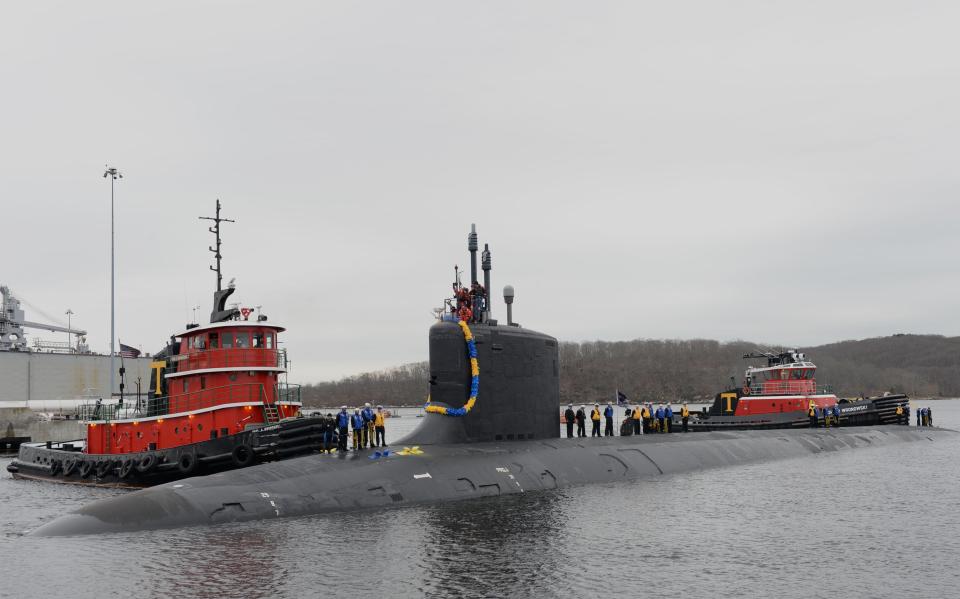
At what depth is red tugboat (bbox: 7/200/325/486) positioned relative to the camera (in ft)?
80.2

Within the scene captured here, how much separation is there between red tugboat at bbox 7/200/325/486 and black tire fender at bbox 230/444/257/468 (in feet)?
0.09

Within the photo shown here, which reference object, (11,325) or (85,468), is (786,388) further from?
(11,325)

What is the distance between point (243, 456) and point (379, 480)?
25.3 ft

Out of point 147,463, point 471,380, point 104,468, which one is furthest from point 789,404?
point 104,468

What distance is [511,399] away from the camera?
71.4ft

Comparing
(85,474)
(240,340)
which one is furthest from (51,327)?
(240,340)

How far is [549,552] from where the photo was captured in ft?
47.6

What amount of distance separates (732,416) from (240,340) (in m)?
27.3

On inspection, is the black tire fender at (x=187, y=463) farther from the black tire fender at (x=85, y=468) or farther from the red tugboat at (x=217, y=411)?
the black tire fender at (x=85, y=468)

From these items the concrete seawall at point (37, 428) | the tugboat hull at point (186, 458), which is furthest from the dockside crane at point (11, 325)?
the tugboat hull at point (186, 458)

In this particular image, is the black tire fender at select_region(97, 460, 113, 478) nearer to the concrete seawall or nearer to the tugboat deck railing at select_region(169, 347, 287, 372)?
the tugboat deck railing at select_region(169, 347, 287, 372)

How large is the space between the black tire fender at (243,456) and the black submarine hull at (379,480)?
509 cm

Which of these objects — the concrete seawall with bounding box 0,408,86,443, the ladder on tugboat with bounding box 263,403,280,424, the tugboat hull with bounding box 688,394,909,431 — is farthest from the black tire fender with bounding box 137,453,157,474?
the concrete seawall with bounding box 0,408,86,443

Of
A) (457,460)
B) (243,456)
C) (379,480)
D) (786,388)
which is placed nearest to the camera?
(379,480)
